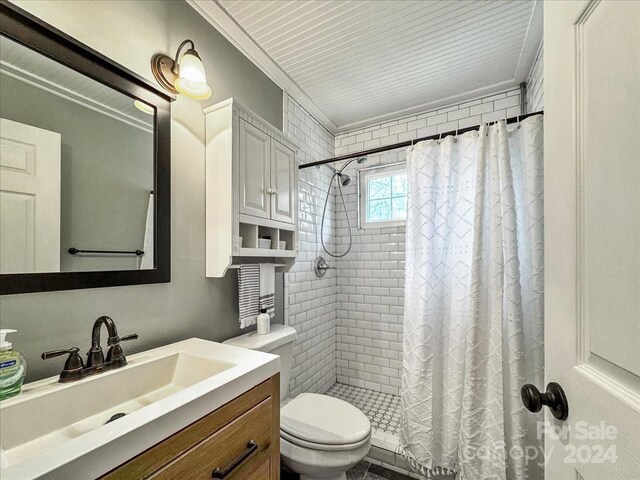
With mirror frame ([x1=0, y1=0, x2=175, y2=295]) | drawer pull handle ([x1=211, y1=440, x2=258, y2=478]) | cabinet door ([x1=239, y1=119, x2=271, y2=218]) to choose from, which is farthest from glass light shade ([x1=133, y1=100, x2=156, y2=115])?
drawer pull handle ([x1=211, y1=440, x2=258, y2=478])

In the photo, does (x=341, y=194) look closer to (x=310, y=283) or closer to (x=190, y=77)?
(x=310, y=283)

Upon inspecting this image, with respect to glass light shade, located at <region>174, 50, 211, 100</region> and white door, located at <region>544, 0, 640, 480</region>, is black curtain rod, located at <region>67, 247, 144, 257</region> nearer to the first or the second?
glass light shade, located at <region>174, 50, 211, 100</region>

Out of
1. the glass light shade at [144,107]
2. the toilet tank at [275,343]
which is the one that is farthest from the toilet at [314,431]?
the glass light shade at [144,107]

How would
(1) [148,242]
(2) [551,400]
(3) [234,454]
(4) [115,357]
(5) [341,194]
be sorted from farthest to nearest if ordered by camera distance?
(5) [341,194]
(1) [148,242]
(4) [115,357]
(3) [234,454]
(2) [551,400]

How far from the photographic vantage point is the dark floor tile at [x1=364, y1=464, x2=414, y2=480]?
1.69 meters

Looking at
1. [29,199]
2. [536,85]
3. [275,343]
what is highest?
[536,85]

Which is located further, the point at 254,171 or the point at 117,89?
the point at 254,171

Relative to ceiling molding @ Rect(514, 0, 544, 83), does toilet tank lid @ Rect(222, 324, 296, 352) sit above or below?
below

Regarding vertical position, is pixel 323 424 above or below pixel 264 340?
below

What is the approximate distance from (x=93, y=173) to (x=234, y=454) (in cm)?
106

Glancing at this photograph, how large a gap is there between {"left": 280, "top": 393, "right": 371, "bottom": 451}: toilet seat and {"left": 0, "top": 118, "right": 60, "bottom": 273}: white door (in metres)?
1.21

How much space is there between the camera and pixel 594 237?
494mm

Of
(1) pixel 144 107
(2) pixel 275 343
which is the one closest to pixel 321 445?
(2) pixel 275 343

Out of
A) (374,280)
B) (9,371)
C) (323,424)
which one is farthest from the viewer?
(374,280)
